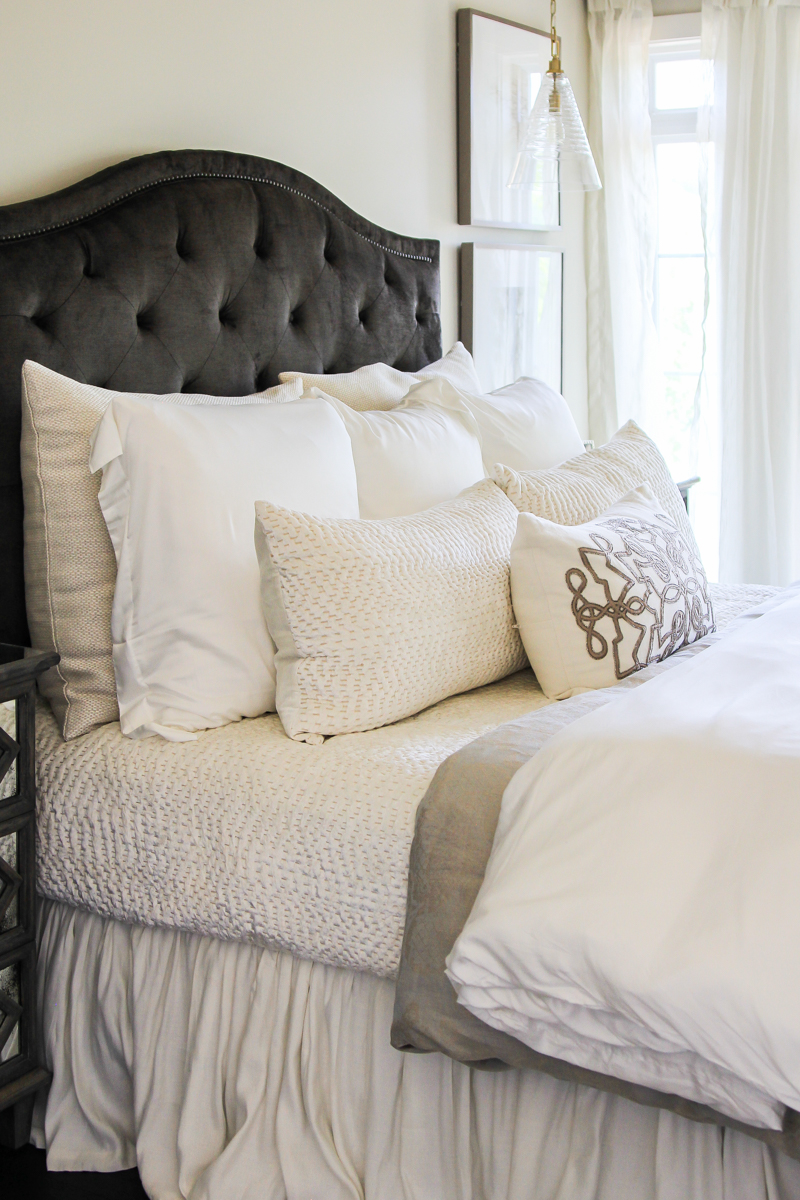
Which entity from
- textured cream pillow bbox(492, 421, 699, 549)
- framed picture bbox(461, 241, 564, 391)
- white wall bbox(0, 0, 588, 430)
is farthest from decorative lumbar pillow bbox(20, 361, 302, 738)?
framed picture bbox(461, 241, 564, 391)

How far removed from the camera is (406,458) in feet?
6.64

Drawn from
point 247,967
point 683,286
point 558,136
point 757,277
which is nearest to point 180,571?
point 247,967

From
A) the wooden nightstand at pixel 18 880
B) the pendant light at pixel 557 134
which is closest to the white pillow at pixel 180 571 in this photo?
the wooden nightstand at pixel 18 880

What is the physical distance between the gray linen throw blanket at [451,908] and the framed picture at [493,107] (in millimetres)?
2090

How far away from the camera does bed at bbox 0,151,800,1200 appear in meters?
1.32

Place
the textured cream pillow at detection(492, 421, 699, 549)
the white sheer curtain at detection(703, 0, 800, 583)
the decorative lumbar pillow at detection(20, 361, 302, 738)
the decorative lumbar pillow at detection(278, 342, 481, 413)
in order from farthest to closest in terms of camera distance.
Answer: the white sheer curtain at detection(703, 0, 800, 583) < the decorative lumbar pillow at detection(278, 342, 481, 413) < the textured cream pillow at detection(492, 421, 699, 549) < the decorative lumbar pillow at detection(20, 361, 302, 738)

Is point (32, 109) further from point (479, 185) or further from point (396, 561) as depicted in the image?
point (479, 185)

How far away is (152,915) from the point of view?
Answer: 150cm

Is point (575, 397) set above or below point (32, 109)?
below

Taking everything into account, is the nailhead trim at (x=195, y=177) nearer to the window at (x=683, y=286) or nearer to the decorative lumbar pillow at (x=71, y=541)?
the decorative lumbar pillow at (x=71, y=541)

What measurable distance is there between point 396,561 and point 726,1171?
866mm

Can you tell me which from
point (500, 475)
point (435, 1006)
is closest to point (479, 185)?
point (500, 475)

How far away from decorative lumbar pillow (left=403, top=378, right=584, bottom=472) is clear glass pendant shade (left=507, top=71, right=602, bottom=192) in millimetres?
613

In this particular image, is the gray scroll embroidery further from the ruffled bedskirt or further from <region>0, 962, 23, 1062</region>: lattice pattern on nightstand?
<region>0, 962, 23, 1062</region>: lattice pattern on nightstand
